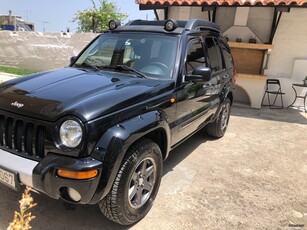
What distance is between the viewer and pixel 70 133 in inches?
87.9

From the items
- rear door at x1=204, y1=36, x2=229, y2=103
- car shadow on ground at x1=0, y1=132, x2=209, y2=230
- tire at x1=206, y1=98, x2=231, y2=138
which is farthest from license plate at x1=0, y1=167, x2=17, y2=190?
tire at x1=206, y1=98, x2=231, y2=138

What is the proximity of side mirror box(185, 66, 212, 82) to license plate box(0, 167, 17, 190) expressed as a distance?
2.11m

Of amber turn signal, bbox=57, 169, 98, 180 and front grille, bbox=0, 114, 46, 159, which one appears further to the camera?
front grille, bbox=0, 114, 46, 159

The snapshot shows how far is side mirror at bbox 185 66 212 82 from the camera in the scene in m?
3.34

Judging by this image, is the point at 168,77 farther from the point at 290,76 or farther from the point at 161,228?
the point at 290,76

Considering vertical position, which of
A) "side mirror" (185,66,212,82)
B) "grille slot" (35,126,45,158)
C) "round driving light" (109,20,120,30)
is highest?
"round driving light" (109,20,120,30)

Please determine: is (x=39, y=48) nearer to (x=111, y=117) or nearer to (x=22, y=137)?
(x=22, y=137)

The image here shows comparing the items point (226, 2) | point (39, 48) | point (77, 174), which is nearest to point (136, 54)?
point (77, 174)

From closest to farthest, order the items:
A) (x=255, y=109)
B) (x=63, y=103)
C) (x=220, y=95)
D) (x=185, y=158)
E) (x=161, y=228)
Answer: (x=63, y=103)
(x=161, y=228)
(x=185, y=158)
(x=220, y=95)
(x=255, y=109)

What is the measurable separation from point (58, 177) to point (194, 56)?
2406 mm

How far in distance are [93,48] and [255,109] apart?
570cm

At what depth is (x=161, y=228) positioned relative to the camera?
2775 millimetres

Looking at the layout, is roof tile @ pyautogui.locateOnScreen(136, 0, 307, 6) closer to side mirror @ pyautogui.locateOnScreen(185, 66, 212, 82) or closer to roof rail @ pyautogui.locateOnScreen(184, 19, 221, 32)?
roof rail @ pyautogui.locateOnScreen(184, 19, 221, 32)

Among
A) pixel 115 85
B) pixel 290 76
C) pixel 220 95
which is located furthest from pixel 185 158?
pixel 290 76
